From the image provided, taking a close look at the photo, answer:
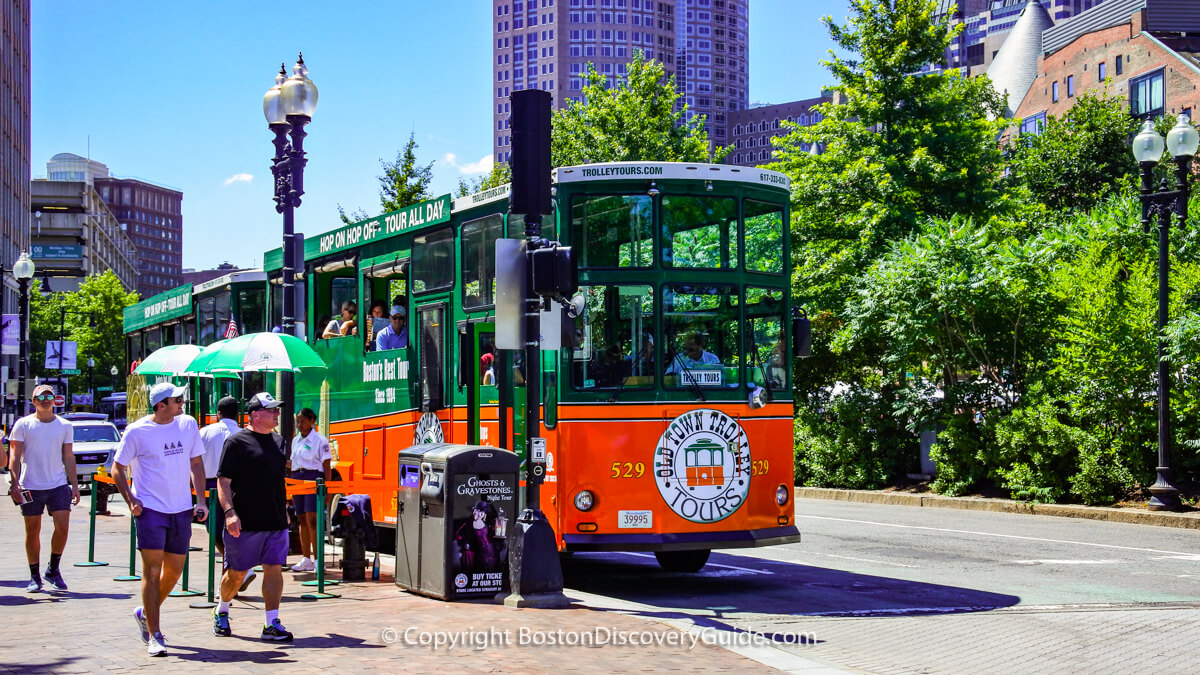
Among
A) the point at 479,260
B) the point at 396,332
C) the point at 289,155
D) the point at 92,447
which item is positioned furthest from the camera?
the point at 92,447

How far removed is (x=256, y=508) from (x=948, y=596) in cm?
634

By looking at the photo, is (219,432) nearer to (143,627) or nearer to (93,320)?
(143,627)

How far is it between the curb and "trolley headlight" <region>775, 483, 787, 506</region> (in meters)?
9.55

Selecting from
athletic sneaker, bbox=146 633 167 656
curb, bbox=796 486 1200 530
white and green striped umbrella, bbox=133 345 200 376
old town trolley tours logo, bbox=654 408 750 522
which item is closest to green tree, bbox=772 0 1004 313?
curb, bbox=796 486 1200 530

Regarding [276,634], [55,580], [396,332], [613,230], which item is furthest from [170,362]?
[276,634]

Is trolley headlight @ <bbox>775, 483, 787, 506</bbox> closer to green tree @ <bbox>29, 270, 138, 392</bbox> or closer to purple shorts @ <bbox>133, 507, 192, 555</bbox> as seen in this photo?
purple shorts @ <bbox>133, 507, 192, 555</bbox>

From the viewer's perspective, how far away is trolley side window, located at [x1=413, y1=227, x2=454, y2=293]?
13539 mm

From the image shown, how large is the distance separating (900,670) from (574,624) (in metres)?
2.51

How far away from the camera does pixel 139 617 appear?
337 inches

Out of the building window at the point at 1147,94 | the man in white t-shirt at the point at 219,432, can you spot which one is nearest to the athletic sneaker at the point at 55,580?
the man in white t-shirt at the point at 219,432

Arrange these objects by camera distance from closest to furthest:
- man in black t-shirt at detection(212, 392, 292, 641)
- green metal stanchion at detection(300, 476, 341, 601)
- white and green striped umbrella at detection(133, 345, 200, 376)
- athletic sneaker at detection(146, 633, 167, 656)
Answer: athletic sneaker at detection(146, 633, 167, 656)
man in black t-shirt at detection(212, 392, 292, 641)
green metal stanchion at detection(300, 476, 341, 601)
white and green striped umbrella at detection(133, 345, 200, 376)

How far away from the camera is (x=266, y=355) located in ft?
43.4

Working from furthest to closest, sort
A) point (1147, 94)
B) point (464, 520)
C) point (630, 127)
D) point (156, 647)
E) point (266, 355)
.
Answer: point (1147, 94), point (630, 127), point (266, 355), point (464, 520), point (156, 647)

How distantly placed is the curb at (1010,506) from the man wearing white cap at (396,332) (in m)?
11.9
